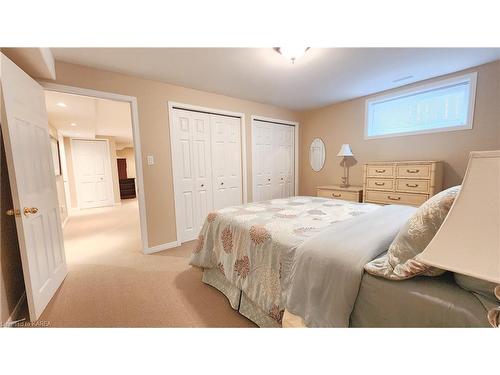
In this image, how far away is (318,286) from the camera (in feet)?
3.46

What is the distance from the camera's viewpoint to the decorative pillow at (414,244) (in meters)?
0.83

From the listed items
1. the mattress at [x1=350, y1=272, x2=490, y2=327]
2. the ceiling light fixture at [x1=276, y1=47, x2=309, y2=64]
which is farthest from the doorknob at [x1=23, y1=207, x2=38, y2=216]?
the ceiling light fixture at [x1=276, y1=47, x2=309, y2=64]

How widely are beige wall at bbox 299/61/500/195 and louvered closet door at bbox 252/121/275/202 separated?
0.94 metres

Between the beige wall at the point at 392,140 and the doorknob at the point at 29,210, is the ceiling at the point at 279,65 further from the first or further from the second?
the doorknob at the point at 29,210

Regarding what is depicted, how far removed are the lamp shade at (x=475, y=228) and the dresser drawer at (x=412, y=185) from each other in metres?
2.71

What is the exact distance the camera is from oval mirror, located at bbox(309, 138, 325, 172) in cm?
421

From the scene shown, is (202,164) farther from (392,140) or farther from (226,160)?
(392,140)

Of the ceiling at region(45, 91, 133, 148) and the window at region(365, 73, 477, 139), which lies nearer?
the window at region(365, 73, 477, 139)

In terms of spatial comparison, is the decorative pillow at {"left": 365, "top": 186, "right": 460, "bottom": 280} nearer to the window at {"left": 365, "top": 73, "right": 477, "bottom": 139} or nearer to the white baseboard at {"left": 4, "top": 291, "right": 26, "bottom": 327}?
the white baseboard at {"left": 4, "top": 291, "right": 26, "bottom": 327}

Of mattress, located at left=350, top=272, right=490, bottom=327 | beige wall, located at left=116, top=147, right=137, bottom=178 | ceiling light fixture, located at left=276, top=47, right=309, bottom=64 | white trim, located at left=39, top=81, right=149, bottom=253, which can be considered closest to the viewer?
mattress, located at left=350, top=272, right=490, bottom=327

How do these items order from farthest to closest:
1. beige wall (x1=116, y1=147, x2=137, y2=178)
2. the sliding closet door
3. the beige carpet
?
beige wall (x1=116, y1=147, x2=137, y2=178) < the sliding closet door < the beige carpet
